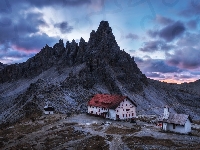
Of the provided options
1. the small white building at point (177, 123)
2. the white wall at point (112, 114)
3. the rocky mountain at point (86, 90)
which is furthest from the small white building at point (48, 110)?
the small white building at point (177, 123)

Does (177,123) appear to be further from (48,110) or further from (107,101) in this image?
(48,110)

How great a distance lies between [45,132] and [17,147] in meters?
11.9

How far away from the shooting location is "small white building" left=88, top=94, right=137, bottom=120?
80562 mm

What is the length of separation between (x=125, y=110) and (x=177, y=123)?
24.6 m

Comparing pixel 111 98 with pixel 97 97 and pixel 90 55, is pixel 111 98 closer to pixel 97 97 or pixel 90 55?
pixel 97 97

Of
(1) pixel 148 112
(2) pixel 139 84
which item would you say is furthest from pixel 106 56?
(1) pixel 148 112

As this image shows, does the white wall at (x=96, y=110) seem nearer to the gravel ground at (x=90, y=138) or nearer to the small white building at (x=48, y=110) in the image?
the gravel ground at (x=90, y=138)

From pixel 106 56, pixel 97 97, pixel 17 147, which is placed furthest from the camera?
pixel 106 56

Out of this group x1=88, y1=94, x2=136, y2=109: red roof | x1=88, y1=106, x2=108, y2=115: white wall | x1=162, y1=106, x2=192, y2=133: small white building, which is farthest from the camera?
x1=88, y1=106, x2=108, y2=115: white wall

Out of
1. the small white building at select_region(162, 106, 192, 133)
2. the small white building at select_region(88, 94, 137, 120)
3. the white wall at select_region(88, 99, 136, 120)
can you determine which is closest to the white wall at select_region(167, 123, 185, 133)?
the small white building at select_region(162, 106, 192, 133)

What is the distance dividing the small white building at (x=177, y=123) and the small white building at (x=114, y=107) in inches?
794

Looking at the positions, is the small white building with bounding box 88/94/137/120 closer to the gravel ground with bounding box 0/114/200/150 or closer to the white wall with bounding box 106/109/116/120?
the white wall with bounding box 106/109/116/120

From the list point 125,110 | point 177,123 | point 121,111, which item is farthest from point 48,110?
point 177,123

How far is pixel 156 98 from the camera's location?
18400 centimetres
